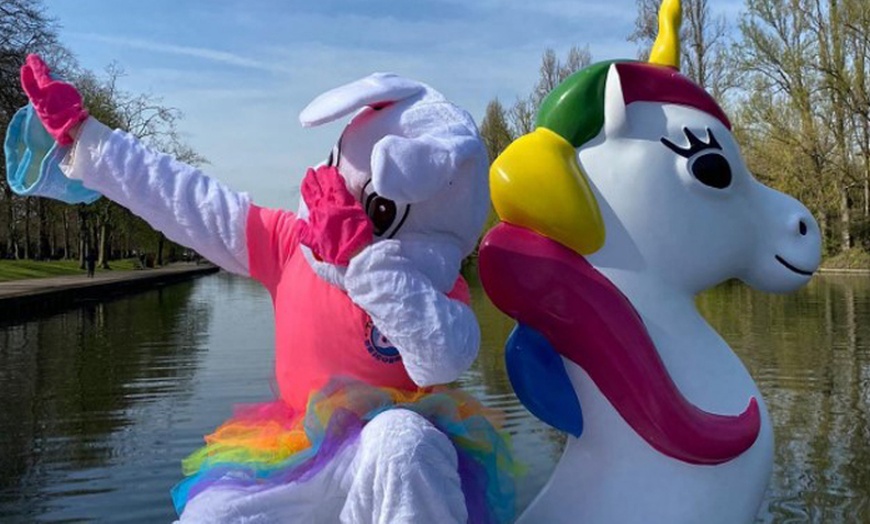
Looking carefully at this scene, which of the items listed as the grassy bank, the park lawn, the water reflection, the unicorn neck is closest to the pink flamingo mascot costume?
the unicorn neck

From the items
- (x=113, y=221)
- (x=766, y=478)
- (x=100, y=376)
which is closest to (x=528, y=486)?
(x=766, y=478)

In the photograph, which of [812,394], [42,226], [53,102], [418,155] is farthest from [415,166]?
[42,226]

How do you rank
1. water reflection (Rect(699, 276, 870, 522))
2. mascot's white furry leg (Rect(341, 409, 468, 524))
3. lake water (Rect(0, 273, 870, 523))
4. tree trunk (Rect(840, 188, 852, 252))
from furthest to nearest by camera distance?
tree trunk (Rect(840, 188, 852, 252)) → lake water (Rect(0, 273, 870, 523)) → water reflection (Rect(699, 276, 870, 522)) → mascot's white furry leg (Rect(341, 409, 468, 524))

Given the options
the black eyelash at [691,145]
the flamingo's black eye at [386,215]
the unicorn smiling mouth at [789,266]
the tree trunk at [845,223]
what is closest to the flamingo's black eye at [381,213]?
the flamingo's black eye at [386,215]

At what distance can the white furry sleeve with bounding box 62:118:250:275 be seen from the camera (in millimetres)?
1780

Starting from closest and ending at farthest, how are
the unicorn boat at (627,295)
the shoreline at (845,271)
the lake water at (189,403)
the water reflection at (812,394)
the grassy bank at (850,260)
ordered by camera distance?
the unicorn boat at (627,295)
the water reflection at (812,394)
the lake water at (189,403)
the shoreline at (845,271)
the grassy bank at (850,260)

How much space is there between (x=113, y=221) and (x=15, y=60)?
745 inches

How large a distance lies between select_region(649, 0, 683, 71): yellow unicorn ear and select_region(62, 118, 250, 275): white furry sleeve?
0.99 metres

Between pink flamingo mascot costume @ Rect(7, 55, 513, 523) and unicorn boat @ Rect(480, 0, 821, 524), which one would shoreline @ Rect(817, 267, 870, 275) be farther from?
pink flamingo mascot costume @ Rect(7, 55, 513, 523)

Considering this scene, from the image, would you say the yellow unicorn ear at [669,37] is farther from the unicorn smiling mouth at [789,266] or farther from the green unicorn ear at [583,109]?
the unicorn smiling mouth at [789,266]

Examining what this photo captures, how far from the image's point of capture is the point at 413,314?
1509 mm

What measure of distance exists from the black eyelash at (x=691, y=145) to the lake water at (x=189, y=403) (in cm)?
82

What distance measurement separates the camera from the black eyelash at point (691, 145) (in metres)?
1.83

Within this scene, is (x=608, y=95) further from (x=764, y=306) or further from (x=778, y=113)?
(x=778, y=113)
